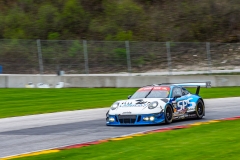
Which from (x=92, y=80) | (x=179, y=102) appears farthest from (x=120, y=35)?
(x=179, y=102)

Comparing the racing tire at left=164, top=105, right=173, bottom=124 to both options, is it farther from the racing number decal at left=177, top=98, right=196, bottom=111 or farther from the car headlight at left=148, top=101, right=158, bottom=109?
the racing number decal at left=177, top=98, right=196, bottom=111

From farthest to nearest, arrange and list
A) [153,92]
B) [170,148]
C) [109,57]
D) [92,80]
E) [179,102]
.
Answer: [109,57], [92,80], [153,92], [179,102], [170,148]

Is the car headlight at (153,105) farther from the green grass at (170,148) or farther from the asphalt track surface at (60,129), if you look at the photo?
the green grass at (170,148)

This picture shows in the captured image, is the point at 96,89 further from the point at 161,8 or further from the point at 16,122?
the point at 161,8

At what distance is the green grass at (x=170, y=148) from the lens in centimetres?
837

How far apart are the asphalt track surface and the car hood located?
0.41 meters

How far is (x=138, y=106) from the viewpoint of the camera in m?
13.7

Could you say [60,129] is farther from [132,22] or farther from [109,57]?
[132,22]

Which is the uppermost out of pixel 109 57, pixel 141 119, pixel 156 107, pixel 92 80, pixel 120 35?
pixel 120 35

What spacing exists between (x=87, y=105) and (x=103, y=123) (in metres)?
5.76

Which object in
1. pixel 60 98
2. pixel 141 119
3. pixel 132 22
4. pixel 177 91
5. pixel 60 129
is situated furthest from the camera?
pixel 132 22

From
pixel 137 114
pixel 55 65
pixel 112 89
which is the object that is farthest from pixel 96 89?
pixel 137 114

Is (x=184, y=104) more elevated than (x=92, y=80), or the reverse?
(x=92, y=80)

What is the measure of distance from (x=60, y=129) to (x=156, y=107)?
2.53m
